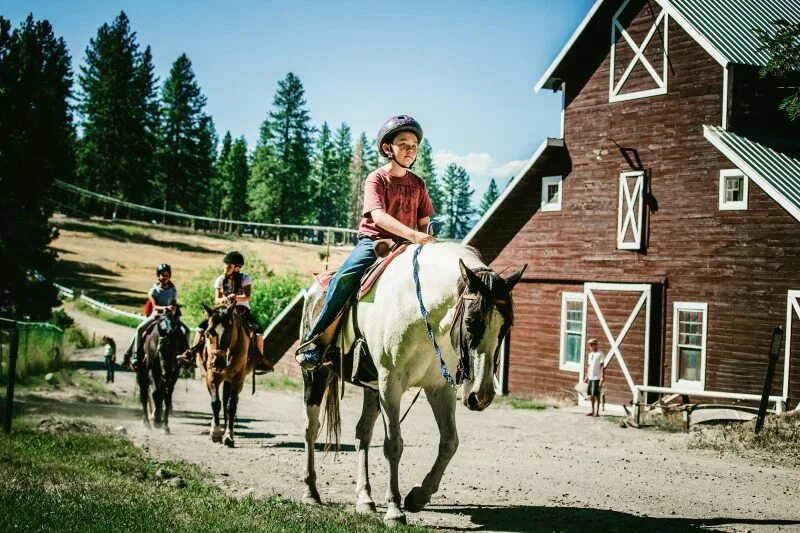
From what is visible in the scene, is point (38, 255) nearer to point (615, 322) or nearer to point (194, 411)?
point (194, 411)

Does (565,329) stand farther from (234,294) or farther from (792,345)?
(234,294)

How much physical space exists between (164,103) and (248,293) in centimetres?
7734

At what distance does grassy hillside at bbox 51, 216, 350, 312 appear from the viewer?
60.6 meters

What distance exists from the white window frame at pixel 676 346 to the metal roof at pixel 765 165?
3.31m

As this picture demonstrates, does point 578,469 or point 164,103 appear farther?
point 164,103

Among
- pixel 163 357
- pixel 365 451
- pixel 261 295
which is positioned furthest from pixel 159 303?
pixel 261 295

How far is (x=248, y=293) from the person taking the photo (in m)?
13.9

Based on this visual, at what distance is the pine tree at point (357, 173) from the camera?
4390 inches

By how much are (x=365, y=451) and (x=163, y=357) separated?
786 centimetres

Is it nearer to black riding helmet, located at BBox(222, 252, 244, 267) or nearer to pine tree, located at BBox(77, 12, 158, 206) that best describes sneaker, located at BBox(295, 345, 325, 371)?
black riding helmet, located at BBox(222, 252, 244, 267)

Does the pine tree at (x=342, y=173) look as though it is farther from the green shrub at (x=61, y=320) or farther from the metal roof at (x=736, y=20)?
the metal roof at (x=736, y=20)

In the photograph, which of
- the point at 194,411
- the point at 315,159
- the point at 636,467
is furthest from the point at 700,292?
the point at 315,159

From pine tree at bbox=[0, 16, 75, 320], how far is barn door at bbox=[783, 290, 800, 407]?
24.1 meters

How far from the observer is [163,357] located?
14.4 m
